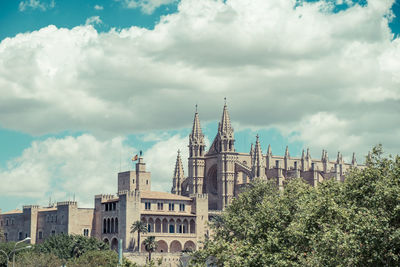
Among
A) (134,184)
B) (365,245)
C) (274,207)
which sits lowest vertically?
(365,245)

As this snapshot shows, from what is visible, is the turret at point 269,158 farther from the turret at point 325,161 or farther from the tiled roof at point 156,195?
the tiled roof at point 156,195

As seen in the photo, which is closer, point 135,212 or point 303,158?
point 135,212

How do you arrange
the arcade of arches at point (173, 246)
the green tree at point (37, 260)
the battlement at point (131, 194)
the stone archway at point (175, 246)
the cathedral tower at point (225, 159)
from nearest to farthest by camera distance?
the green tree at point (37, 260)
the battlement at point (131, 194)
the arcade of arches at point (173, 246)
the stone archway at point (175, 246)
the cathedral tower at point (225, 159)

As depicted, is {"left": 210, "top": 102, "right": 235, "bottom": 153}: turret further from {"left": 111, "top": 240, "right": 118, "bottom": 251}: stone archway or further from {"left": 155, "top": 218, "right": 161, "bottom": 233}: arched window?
{"left": 111, "top": 240, "right": 118, "bottom": 251}: stone archway

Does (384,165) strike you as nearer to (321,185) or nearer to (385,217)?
(385,217)

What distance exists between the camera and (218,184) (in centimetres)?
14750

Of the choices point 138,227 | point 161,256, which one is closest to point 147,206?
point 138,227

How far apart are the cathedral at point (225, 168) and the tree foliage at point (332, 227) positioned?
259 feet

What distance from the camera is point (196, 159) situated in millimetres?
153125

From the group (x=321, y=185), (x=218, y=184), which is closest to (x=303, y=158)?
(x=218, y=184)

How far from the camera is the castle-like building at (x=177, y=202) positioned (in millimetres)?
124250

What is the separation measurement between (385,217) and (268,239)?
13439 millimetres

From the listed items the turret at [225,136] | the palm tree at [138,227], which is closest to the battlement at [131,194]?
the palm tree at [138,227]

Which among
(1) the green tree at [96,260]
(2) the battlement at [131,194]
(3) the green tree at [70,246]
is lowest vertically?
(1) the green tree at [96,260]
